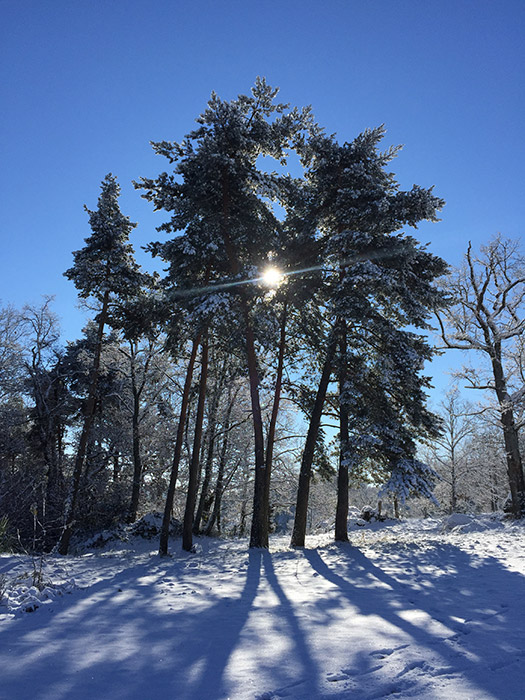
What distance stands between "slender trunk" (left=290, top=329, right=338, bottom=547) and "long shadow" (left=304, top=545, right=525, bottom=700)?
4574mm

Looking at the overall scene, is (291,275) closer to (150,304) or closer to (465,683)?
(150,304)

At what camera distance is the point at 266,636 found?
15.0 feet

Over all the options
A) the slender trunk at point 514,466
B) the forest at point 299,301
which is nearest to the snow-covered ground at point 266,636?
the forest at point 299,301

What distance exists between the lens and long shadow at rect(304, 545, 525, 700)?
361cm

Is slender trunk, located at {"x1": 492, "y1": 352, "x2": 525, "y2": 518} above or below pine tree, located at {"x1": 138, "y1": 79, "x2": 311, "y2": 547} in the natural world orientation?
below

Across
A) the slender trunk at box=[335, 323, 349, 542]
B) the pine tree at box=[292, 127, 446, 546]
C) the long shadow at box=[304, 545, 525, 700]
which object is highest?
the pine tree at box=[292, 127, 446, 546]

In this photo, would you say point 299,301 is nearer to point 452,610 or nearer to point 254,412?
point 254,412

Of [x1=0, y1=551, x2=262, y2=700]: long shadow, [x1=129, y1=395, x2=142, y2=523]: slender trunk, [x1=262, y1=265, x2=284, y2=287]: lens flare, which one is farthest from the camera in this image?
[x1=129, y1=395, x2=142, y2=523]: slender trunk

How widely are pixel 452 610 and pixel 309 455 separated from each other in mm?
9643

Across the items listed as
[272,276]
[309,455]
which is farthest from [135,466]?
[272,276]

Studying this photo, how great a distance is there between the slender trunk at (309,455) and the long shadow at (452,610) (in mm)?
4574

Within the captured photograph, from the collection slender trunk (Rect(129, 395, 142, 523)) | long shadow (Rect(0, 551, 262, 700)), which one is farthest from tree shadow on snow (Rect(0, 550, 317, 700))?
slender trunk (Rect(129, 395, 142, 523))

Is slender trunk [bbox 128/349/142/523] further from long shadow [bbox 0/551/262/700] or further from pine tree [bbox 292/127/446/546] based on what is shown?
long shadow [bbox 0/551/262/700]

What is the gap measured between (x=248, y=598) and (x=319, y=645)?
2716 millimetres
